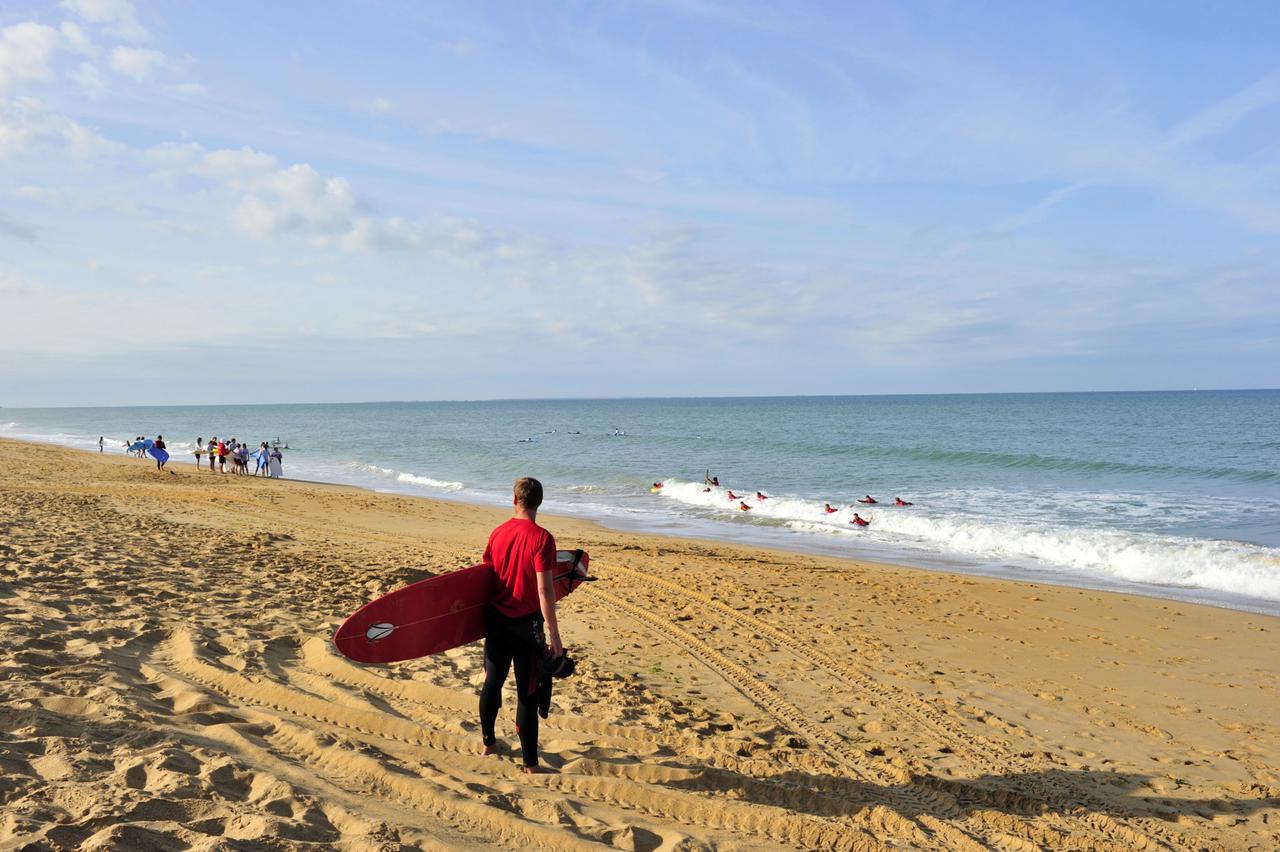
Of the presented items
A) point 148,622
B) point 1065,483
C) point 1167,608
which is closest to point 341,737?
point 148,622

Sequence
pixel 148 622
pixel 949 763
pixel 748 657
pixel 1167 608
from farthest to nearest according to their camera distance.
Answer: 1. pixel 1167 608
2. pixel 748 657
3. pixel 148 622
4. pixel 949 763

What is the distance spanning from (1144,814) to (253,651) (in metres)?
6.46

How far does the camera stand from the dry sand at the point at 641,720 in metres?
3.74

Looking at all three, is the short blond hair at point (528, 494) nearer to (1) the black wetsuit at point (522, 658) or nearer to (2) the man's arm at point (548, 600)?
(2) the man's arm at point (548, 600)

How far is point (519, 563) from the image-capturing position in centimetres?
430

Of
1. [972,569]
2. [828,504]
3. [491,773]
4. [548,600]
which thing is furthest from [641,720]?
[828,504]

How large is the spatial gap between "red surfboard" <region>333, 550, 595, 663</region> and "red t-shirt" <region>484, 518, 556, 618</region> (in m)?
0.26

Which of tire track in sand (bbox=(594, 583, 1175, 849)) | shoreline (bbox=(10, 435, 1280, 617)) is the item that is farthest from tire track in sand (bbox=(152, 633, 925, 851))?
shoreline (bbox=(10, 435, 1280, 617))

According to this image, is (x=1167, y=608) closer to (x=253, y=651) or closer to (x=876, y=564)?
(x=876, y=564)

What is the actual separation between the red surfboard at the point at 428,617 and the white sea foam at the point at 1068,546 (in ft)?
43.3

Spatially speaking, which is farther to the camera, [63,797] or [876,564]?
[876,564]

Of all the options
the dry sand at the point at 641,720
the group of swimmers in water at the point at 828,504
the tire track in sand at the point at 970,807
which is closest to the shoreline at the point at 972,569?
the dry sand at the point at 641,720

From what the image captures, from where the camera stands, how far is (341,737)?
4664 millimetres

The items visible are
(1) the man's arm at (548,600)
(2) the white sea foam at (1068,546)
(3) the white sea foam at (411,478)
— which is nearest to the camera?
(1) the man's arm at (548,600)
